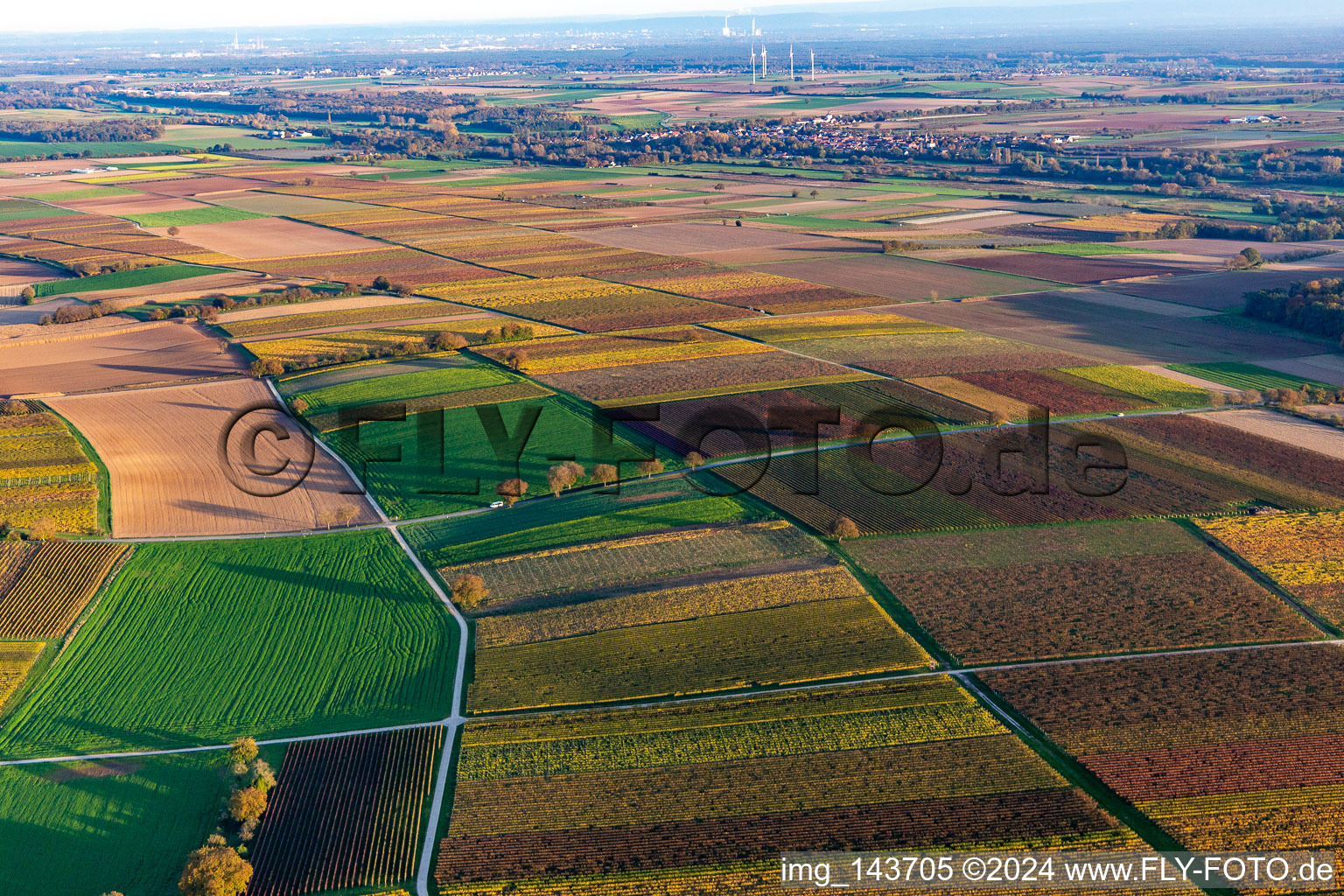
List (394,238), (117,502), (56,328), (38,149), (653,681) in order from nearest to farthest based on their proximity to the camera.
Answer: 1. (653,681)
2. (117,502)
3. (56,328)
4. (394,238)
5. (38,149)

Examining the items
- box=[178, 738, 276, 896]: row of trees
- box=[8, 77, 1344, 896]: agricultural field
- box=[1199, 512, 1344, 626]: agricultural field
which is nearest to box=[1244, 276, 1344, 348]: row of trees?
box=[8, 77, 1344, 896]: agricultural field

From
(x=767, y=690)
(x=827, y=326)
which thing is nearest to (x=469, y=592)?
(x=767, y=690)

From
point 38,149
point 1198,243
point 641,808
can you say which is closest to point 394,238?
point 1198,243

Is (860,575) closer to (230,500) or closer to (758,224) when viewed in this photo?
(230,500)

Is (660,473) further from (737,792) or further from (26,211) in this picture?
(26,211)

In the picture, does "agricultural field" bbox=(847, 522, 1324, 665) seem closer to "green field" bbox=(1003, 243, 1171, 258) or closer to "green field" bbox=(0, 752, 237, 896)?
"green field" bbox=(0, 752, 237, 896)

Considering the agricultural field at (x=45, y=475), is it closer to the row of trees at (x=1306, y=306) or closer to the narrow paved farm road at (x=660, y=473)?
the narrow paved farm road at (x=660, y=473)
